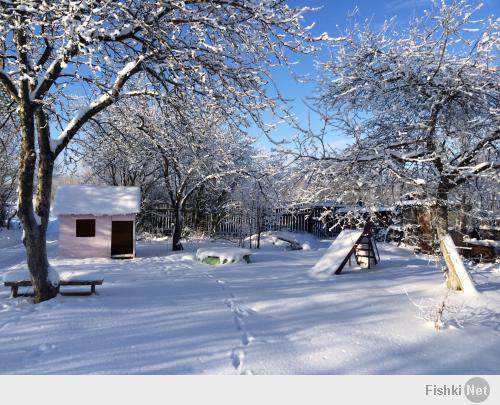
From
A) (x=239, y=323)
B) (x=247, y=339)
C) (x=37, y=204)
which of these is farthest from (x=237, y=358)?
(x=37, y=204)

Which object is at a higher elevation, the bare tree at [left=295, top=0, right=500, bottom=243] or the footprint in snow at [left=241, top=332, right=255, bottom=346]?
the bare tree at [left=295, top=0, right=500, bottom=243]

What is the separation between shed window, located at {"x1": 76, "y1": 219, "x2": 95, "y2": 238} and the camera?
49.2 feet

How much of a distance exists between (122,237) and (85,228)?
1418 millimetres

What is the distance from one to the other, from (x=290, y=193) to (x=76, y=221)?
960cm

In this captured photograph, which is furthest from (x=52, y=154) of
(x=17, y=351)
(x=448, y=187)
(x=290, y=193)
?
(x=448, y=187)

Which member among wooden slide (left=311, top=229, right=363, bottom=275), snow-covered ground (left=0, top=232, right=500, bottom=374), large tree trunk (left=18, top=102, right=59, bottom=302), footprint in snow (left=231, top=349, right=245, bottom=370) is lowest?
snow-covered ground (left=0, top=232, right=500, bottom=374)

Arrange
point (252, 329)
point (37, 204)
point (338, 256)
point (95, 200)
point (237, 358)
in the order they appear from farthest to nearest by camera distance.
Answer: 1. point (95, 200)
2. point (338, 256)
3. point (37, 204)
4. point (252, 329)
5. point (237, 358)

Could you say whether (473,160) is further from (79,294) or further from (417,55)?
(79,294)

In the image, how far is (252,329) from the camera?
17.6 feet

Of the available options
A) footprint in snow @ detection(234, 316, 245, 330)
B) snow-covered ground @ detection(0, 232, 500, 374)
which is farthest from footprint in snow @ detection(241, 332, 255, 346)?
footprint in snow @ detection(234, 316, 245, 330)

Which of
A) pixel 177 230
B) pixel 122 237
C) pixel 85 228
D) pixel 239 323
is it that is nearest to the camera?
pixel 239 323

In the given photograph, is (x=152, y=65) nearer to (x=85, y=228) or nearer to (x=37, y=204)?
(x=37, y=204)

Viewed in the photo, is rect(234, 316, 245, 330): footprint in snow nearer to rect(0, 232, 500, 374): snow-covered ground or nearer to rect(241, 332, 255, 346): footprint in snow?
rect(0, 232, 500, 374): snow-covered ground

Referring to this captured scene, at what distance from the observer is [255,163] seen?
23.3 metres
